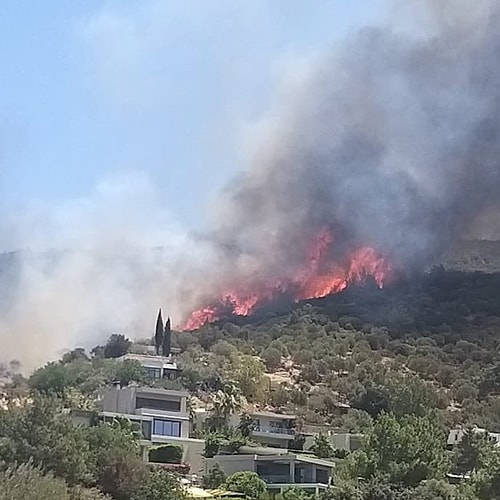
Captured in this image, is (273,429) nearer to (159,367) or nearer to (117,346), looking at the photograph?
(159,367)

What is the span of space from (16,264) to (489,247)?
57.8 m

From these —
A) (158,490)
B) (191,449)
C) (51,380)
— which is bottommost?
(158,490)

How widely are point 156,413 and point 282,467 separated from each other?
1478 centimetres

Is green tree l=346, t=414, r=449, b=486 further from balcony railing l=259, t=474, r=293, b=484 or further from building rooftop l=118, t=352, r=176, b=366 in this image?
building rooftop l=118, t=352, r=176, b=366

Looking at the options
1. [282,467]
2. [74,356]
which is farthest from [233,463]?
[74,356]

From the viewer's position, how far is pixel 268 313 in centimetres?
13100

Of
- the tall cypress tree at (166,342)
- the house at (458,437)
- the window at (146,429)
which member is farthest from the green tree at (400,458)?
the tall cypress tree at (166,342)

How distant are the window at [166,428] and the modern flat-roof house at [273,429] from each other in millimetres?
4906

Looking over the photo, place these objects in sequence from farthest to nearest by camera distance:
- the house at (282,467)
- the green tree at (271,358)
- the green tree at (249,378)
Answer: the green tree at (271,358), the green tree at (249,378), the house at (282,467)

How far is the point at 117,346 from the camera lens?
109 m

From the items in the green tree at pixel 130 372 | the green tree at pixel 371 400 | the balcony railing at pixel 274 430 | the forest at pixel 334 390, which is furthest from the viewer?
the green tree at pixel 371 400

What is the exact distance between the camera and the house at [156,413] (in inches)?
2564

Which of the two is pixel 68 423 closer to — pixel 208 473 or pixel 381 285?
pixel 208 473

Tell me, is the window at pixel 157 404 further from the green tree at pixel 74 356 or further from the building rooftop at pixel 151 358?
the green tree at pixel 74 356
